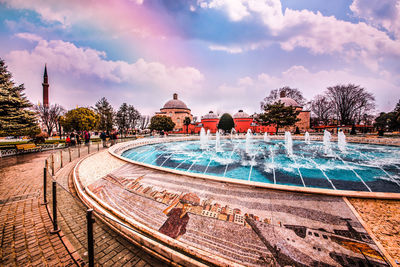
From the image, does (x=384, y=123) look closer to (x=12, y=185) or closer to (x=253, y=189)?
(x=253, y=189)

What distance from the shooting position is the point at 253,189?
11.4 feet

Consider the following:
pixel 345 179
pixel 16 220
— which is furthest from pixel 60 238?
pixel 345 179

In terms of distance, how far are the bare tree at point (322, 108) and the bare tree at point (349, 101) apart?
7.69ft

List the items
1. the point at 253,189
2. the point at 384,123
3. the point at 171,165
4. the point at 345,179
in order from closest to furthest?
1. the point at 253,189
2. the point at 345,179
3. the point at 171,165
4. the point at 384,123

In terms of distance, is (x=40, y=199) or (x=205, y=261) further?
(x=40, y=199)

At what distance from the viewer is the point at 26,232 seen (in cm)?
317

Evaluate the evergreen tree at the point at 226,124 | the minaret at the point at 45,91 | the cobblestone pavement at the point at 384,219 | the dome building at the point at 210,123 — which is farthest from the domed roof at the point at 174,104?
the cobblestone pavement at the point at 384,219

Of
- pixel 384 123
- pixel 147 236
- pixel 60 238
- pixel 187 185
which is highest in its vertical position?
pixel 384 123

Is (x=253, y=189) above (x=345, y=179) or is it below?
above

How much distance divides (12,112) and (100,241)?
1783 centimetres

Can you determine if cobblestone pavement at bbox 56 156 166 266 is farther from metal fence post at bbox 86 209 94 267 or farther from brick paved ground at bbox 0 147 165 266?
metal fence post at bbox 86 209 94 267

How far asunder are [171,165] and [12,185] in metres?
6.35

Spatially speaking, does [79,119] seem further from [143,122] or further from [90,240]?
[143,122]

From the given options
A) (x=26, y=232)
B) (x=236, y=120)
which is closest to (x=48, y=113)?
(x=26, y=232)
